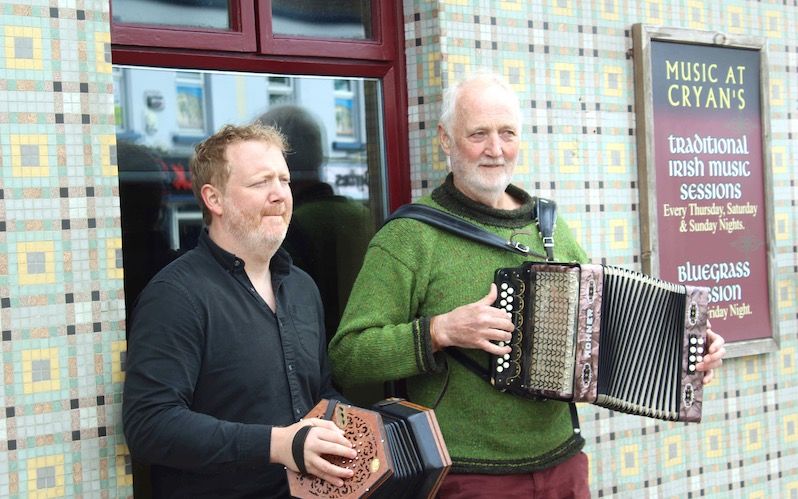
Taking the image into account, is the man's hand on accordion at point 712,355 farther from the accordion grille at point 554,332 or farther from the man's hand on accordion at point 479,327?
the man's hand on accordion at point 479,327

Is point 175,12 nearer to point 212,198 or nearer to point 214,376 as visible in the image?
point 212,198

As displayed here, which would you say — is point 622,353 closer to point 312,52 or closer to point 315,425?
point 315,425

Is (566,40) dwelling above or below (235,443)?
above

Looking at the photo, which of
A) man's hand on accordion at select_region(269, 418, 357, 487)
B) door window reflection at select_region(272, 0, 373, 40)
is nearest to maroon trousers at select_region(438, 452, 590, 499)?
man's hand on accordion at select_region(269, 418, 357, 487)

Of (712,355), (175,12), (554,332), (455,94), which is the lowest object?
(712,355)

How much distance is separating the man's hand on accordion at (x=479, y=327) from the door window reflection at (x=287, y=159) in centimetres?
75

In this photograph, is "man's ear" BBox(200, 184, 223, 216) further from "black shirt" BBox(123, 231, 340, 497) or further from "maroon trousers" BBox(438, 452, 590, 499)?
"maroon trousers" BBox(438, 452, 590, 499)

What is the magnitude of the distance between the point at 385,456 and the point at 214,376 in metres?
0.46

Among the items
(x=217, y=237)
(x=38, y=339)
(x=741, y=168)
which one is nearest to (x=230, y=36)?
(x=217, y=237)

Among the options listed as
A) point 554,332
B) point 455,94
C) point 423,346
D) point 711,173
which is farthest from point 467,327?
point 711,173

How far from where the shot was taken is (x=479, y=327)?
2982mm

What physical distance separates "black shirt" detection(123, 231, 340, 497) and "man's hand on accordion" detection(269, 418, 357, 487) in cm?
3

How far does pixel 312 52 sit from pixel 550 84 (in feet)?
2.96

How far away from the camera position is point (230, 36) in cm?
339
